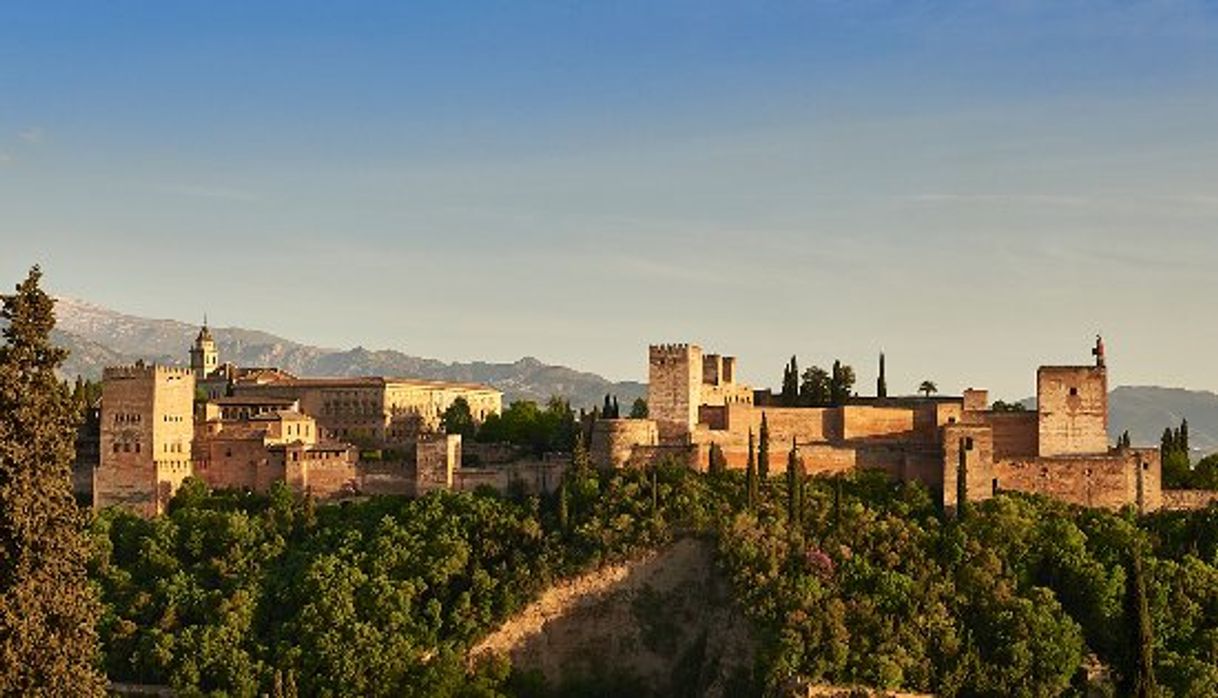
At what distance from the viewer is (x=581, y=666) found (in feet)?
197

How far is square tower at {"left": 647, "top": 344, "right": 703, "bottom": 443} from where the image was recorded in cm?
6425

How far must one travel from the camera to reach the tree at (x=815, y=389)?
225 ft

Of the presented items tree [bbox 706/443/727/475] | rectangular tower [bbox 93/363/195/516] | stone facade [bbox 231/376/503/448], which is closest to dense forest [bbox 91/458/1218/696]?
tree [bbox 706/443/727/475]

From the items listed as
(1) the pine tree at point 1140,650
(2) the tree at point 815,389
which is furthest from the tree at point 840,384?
(1) the pine tree at point 1140,650

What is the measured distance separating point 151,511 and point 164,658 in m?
10.3

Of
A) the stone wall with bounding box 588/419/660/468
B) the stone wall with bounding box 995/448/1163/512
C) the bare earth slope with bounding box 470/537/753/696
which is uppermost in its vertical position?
the stone wall with bounding box 588/419/660/468

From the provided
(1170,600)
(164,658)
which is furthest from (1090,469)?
(164,658)

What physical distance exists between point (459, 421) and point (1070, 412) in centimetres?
2806

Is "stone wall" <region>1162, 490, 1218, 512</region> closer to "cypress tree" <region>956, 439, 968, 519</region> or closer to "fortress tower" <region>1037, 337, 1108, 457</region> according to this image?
"fortress tower" <region>1037, 337, 1108, 457</region>

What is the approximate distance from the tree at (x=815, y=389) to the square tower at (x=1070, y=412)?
9.44 metres

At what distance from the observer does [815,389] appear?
69.2m

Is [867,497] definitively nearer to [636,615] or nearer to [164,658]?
[636,615]

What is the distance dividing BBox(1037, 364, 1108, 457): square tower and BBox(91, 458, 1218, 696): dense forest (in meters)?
2.66

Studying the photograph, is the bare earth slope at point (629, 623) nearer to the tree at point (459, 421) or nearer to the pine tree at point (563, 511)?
the pine tree at point (563, 511)
